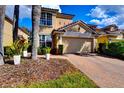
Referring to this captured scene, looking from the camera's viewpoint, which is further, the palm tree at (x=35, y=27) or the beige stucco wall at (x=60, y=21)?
the beige stucco wall at (x=60, y=21)

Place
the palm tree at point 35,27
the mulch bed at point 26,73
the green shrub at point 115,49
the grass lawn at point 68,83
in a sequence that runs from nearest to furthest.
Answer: the grass lawn at point 68,83
the mulch bed at point 26,73
the palm tree at point 35,27
the green shrub at point 115,49

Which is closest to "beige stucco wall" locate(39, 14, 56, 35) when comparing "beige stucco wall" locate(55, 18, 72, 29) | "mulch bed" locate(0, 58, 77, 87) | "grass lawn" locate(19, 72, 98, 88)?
"beige stucco wall" locate(55, 18, 72, 29)

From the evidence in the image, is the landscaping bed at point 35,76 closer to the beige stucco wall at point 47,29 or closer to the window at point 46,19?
the beige stucco wall at point 47,29

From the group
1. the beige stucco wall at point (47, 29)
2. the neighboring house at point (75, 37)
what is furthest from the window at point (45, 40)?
the neighboring house at point (75, 37)

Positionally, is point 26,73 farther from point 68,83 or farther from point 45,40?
point 45,40

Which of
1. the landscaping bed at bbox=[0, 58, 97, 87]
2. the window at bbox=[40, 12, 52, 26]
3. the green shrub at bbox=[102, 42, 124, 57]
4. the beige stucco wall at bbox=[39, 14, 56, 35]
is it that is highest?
the window at bbox=[40, 12, 52, 26]

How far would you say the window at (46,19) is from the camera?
76.0 ft

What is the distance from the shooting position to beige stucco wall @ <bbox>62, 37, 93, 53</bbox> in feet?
78.1

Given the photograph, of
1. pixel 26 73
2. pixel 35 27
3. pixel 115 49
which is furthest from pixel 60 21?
pixel 26 73

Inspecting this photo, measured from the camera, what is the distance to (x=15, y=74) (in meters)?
8.84

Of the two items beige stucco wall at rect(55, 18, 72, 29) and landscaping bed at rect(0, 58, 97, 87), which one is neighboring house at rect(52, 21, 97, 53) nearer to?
beige stucco wall at rect(55, 18, 72, 29)

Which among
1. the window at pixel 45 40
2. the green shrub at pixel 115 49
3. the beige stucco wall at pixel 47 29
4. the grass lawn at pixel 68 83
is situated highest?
the beige stucco wall at pixel 47 29
